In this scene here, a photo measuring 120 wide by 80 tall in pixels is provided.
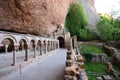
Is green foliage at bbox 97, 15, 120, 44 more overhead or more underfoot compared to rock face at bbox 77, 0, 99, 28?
more underfoot

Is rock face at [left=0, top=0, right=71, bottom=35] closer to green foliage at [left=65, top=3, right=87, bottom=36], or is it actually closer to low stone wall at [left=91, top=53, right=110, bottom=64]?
low stone wall at [left=91, top=53, right=110, bottom=64]

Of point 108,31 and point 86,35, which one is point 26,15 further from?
point 108,31

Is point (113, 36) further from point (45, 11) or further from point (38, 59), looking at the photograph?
point (38, 59)

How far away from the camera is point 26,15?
22203 mm

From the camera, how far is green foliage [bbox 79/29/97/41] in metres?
42.0

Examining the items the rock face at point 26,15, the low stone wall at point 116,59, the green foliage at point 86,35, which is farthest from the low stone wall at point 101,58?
the green foliage at point 86,35

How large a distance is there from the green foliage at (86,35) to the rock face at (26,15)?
17.3m

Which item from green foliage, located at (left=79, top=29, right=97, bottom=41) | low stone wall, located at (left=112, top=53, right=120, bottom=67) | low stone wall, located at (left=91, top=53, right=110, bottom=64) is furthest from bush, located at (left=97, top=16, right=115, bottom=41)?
low stone wall, located at (left=112, top=53, right=120, bottom=67)

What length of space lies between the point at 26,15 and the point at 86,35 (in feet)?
76.2

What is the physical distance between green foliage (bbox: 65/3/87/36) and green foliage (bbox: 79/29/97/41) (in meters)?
1.53

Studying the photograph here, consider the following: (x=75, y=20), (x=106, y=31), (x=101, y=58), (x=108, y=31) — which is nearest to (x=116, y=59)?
(x=101, y=58)

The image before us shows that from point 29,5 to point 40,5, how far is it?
1.75m

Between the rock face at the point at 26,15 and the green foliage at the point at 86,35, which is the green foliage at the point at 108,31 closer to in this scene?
the green foliage at the point at 86,35

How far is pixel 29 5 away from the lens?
21875 millimetres
